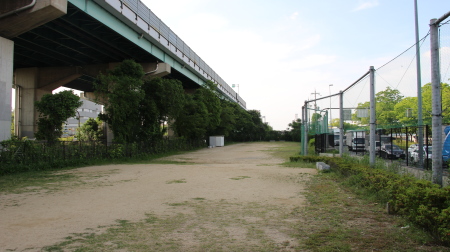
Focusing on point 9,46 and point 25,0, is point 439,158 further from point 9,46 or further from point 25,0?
point 9,46

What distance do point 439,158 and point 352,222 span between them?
1.92 m

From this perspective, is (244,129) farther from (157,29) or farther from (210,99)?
(157,29)

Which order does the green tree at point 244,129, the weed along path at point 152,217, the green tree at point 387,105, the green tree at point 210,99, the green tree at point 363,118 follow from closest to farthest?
the weed along path at point 152,217 → the green tree at point 387,105 → the green tree at point 363,118 → the green tree at point 210,99 → the green tree at point 244,129

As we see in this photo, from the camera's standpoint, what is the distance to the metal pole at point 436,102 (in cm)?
607

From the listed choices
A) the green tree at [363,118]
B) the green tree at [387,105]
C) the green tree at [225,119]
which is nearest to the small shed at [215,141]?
the green tree at [225,119]

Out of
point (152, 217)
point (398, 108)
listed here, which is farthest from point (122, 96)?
point (152, 217)

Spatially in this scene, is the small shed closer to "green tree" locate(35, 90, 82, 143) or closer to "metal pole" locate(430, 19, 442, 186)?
"green tree" locate(35, 90, 82, 143)

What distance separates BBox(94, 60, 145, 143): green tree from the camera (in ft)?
77.4

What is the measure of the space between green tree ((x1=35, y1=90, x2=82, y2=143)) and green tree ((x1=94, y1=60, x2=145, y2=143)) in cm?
242

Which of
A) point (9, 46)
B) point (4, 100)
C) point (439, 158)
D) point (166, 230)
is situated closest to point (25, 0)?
point (9, 46)

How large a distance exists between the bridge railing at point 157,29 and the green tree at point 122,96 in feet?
10.5

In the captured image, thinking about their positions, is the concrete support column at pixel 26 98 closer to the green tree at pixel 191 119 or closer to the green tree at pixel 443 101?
the green tree at pixel 191 119

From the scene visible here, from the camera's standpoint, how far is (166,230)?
231 inches

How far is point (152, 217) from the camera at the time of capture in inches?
271
